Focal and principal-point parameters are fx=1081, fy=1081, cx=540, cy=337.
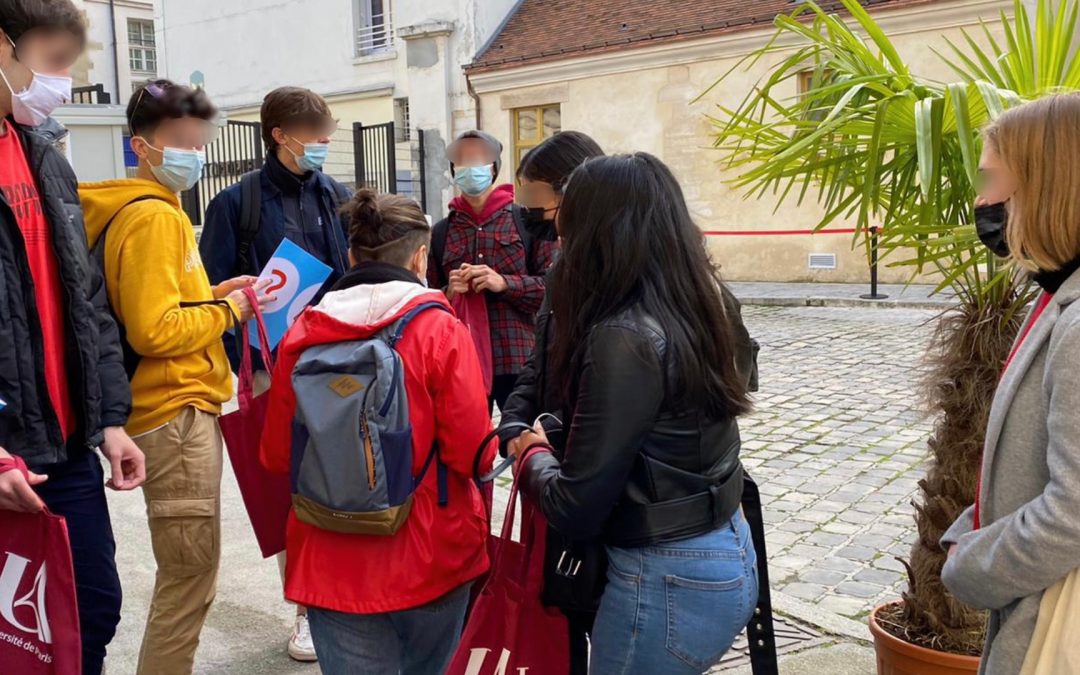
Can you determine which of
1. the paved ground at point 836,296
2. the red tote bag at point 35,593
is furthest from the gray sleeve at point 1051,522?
the paved ground at point 836,296

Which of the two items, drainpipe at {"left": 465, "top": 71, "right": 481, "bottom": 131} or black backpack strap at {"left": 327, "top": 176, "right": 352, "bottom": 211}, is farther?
drainpipe at {"left": 465, "top": 71, "right": 481, "bottom": 131}

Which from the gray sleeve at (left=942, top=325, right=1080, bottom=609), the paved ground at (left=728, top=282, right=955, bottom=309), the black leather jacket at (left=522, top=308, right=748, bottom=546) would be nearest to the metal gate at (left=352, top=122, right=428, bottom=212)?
the paved ground at (left=728, top=282, right=955, bottom=309)

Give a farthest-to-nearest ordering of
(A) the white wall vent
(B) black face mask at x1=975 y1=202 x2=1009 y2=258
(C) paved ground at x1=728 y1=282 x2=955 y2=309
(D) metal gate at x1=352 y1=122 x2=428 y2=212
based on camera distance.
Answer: (A) the white wall vent < (D) metal gate at x1=352 y1=122 x2=428 y2=212 < (C) paved ground at x1=728 y1=282 x2=955 y2=309 < (B) black face mask at x1=975 y1=202 x2=1009 y2=258

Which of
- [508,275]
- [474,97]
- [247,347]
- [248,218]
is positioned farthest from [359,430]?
[474,97]

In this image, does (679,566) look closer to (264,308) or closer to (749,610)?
(749,610)

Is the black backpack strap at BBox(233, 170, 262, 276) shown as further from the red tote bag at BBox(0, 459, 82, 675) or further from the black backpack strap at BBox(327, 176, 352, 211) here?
the red tote bag at BBox(0, 459, 82, 675)

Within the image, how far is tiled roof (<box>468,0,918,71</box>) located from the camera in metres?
19.0

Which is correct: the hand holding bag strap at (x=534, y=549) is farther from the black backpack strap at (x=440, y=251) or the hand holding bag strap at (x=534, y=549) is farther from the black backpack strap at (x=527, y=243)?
the black backpack strap at (x=440, y=251)

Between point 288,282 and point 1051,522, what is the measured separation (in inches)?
104

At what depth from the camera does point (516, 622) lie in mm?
2551

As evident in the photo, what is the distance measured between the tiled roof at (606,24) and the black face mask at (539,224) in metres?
14.1

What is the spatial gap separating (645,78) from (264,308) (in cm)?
1745

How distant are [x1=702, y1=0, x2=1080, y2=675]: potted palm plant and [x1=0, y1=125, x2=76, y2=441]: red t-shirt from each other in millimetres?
1857

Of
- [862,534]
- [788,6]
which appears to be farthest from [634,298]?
[788,6]
